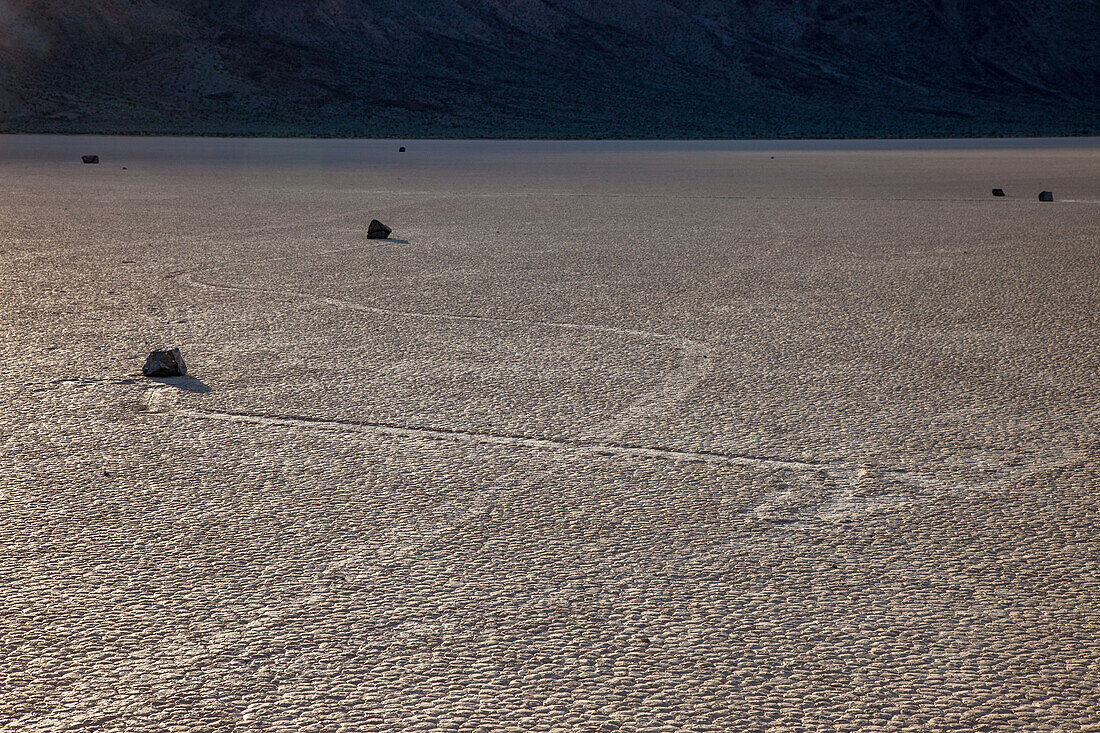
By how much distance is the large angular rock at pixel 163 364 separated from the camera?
4586 millimetres

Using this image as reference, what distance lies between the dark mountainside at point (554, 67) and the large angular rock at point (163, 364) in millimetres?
59857

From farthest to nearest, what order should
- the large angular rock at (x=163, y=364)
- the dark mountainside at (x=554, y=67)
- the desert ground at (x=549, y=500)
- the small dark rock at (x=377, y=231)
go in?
1. the dark mountainside at (x=554, y=67)
2. the small dark rock at (x=377, y=231)
3. the large angular rock at (x=163, y=364)
4. the desert ground at (x=549, y=500)

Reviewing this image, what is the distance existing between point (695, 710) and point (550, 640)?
1.27 feet

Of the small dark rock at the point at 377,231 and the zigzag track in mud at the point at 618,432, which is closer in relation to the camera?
the zigzag track in mud at the point at 618,432

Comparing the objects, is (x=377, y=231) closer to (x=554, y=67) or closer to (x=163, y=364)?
(x=163, y=364)

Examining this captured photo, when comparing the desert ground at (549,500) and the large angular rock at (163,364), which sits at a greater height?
the large angular rock at (163,364)

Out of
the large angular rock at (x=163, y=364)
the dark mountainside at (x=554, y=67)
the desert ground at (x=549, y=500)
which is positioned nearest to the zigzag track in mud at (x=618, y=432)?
the desert ground at (x=549, y=500)

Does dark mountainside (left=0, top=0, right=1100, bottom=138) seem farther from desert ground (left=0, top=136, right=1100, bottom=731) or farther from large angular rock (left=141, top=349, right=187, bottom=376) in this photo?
large angular rock (left=141, top=349, right=187, bottom=376)

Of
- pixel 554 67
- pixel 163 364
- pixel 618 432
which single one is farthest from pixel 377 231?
pixel 554 67

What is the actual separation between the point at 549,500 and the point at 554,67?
99.4 meters

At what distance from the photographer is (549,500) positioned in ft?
10.7

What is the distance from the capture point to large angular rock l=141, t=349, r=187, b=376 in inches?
181

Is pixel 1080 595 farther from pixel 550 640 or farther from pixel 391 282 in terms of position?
pixel 391 282

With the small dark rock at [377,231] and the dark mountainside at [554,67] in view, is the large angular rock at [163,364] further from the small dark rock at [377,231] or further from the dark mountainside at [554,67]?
the dark mountainside at [554,67]
